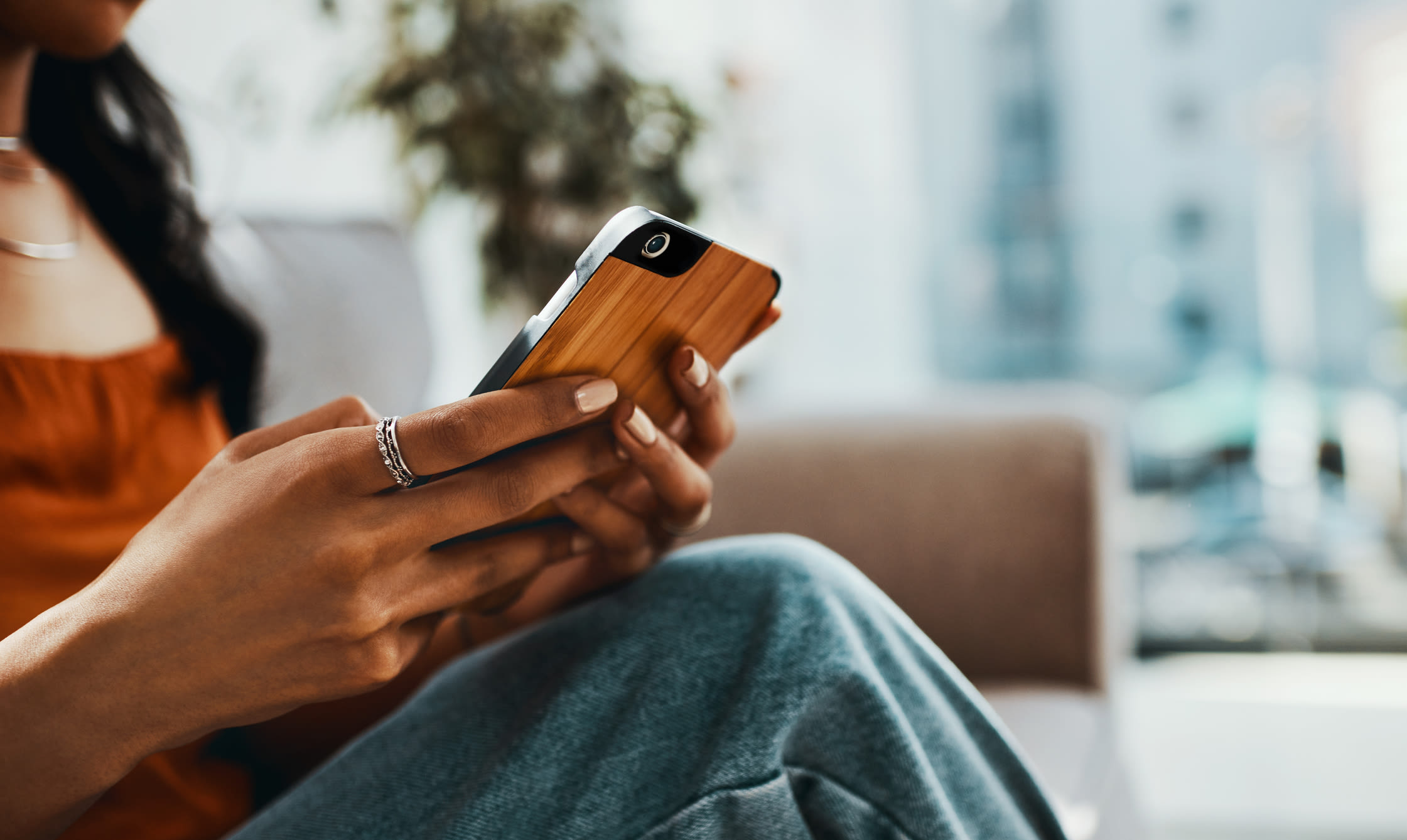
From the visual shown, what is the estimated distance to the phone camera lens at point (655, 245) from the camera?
388mm

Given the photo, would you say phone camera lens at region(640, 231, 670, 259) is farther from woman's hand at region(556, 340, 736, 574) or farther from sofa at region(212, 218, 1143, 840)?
sofa at region(212, 218, 1143, 840)

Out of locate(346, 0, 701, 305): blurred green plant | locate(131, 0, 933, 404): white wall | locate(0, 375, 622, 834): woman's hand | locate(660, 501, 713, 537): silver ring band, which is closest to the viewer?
locate(0, 375, 622, 834): woman's hand

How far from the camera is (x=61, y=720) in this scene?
0.37 metres

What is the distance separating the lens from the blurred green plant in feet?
4.50

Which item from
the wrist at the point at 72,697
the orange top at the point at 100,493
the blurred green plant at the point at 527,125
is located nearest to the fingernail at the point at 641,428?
the wrist at the point at 72,697

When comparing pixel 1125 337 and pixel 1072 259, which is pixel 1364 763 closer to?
pixel 1125 337

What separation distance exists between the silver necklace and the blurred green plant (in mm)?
719

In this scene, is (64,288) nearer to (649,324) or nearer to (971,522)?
(649,324)

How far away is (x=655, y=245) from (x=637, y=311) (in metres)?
0.04

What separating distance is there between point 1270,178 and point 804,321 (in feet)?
3.70

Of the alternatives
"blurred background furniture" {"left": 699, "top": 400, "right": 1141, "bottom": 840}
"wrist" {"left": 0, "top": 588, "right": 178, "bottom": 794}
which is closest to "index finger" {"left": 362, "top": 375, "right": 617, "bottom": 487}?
"wrist" {"left": 0, "top": 588, "right": 178, "bottom": 794}

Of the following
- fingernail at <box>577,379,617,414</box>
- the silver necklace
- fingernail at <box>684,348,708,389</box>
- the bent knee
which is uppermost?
the silver necklace

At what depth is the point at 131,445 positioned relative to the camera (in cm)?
62

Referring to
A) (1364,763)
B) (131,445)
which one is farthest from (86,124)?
(1364,763)
